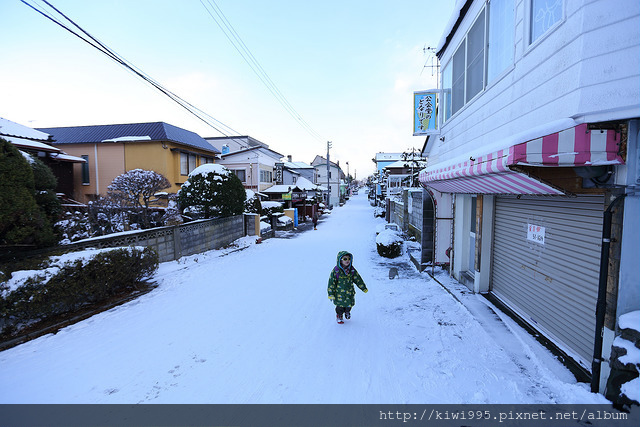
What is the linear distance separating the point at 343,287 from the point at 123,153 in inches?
857

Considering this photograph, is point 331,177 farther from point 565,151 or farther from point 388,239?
point 565,151

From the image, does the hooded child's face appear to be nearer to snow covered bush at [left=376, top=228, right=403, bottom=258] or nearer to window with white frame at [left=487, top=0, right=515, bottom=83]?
window with white frame at [left=487, top=0, right=515, bottom=83]

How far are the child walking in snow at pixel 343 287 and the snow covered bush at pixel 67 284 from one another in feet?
15.8

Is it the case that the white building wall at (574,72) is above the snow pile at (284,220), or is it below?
above

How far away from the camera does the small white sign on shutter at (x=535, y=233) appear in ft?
15.7

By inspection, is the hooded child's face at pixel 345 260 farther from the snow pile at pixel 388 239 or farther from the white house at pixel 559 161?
the snow pile at pixel 388 239

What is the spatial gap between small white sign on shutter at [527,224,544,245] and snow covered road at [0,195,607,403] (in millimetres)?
1567

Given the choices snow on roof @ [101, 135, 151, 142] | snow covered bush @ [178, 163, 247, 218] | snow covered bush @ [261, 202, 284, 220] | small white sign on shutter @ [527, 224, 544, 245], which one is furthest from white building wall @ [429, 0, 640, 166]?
snow on roof @ [101, 135, 151, 142]

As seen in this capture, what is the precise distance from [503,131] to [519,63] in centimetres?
106

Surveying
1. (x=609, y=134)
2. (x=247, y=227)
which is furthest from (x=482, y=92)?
(x=247, y=227)

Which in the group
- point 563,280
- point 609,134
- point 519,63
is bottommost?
point 563,280

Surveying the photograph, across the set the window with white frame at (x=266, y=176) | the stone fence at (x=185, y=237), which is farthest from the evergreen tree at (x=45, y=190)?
the window with white frame at (x=266, y=176)

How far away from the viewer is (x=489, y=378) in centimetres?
369

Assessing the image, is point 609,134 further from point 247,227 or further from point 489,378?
Result: point 247,227
